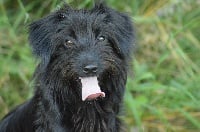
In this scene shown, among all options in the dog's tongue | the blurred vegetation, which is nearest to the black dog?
the dog's tongue

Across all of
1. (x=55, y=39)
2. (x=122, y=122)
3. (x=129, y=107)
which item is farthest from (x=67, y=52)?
(x=129, y=107)

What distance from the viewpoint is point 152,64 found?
5832 mm

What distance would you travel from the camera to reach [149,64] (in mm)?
5797

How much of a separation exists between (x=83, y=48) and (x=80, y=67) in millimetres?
135

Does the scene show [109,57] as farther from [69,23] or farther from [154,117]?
[154,117]

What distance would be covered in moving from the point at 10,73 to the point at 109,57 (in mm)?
1903

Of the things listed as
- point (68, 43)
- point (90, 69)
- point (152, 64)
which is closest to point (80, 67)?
point (90, 69)

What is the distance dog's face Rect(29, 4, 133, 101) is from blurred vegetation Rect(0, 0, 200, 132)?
831 millimetres

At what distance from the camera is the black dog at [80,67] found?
3744 mm

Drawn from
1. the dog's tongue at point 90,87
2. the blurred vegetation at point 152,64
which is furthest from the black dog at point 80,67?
the blurred vegetation at point 152,64

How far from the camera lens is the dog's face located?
3.72 m

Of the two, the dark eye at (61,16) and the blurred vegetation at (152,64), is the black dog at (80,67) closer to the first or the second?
the dark eye at (61,16)

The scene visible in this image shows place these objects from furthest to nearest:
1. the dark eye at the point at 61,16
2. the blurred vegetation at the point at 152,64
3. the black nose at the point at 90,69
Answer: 1. the blurred vegetation at the point at 152,64
2. the dark eye at the point at 61,16
3. the black nose at the point at 90,69

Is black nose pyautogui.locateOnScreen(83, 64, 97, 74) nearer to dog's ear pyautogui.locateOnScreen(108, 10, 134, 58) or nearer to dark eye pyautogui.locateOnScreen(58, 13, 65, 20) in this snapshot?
dog's ear pyautogui.locateOnScreen(108, 10, 134, 58)
